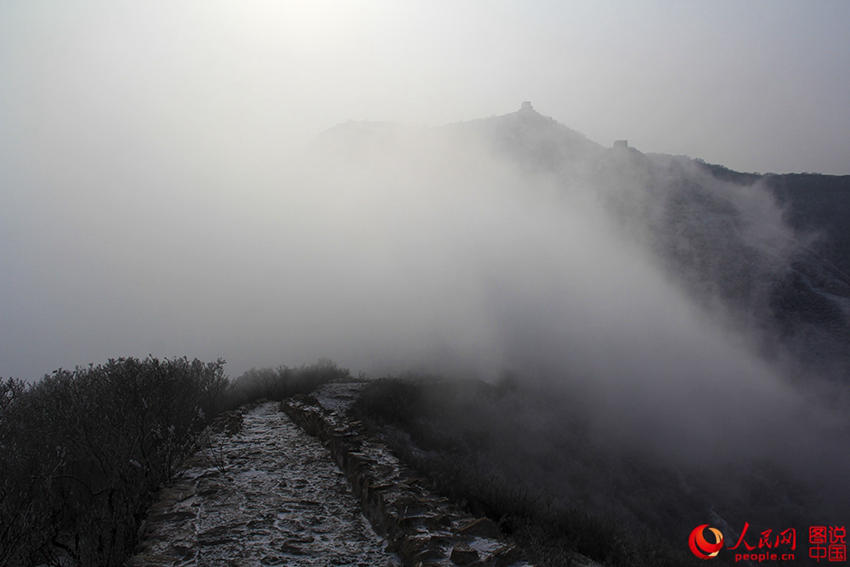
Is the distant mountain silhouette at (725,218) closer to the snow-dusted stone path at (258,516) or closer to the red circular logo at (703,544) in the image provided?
the red circular logo at (703,544)

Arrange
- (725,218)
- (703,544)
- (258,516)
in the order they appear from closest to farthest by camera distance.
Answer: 1. (258,516)
2. (703,544)
3. (725,218)

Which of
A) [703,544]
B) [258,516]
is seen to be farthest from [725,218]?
[258,516]

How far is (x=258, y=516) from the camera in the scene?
5336 mm

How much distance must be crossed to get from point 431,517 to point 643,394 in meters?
23.9

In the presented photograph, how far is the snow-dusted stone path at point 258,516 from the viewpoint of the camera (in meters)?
4.45

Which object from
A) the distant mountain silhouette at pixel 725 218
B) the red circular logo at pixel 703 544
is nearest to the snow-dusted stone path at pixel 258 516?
the red circular logo at pixel 703 544

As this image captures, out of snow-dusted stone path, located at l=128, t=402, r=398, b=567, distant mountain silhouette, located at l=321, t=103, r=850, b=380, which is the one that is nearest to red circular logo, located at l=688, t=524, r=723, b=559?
snow-dusted stone path, located at l=128, t=402, r=398, b=567

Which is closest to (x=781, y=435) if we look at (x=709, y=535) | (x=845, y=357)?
(x=845, y=357)

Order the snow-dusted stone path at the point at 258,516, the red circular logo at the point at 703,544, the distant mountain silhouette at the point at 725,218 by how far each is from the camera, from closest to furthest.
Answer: the snow-dusted stone path at the point at 258,516 → the red circular logo at the point at 703,544 → the distant mountain silhouette at the point at 725,218

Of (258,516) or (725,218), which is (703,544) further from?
(725,218)

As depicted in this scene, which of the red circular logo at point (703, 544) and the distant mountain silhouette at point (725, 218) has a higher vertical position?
the distant mountain silhouette at point (725, 218)

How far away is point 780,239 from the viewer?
157 ft

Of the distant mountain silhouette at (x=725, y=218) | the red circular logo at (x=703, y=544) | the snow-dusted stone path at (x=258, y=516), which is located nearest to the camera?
the snow-dusted stone path at (x=258, y=516)

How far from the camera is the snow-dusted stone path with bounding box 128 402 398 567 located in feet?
14.6
